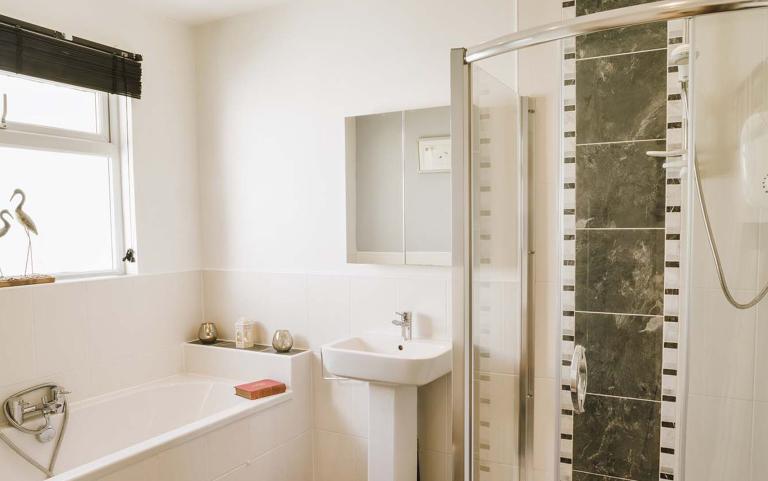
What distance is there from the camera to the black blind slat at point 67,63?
2295 millimetres

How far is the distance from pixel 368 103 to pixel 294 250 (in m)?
0.90

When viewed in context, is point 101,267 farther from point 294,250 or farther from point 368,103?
point 368,103

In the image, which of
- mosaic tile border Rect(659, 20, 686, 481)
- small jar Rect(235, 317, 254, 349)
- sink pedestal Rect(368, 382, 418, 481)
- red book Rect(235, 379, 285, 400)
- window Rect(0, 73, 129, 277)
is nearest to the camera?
mosaic tile border Rect(659, 20, 686, 481)

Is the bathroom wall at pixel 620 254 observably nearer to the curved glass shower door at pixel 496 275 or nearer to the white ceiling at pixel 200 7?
the curved glass shower door at pixel 496 275

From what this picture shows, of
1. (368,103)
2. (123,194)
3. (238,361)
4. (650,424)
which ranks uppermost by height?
(368,103)

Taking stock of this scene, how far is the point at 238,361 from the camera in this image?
288 centimetres

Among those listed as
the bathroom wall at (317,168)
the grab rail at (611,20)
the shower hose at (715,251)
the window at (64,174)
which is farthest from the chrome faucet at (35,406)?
the shower hose at (715,251)

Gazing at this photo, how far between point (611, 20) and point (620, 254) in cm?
57

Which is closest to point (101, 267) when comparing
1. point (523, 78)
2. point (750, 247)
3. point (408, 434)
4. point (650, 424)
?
point (408, 434)

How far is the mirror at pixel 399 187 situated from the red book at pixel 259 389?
749mm

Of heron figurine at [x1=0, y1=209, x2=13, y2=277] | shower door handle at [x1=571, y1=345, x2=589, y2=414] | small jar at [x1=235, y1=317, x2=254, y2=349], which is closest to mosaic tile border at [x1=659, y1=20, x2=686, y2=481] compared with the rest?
shower door handle at [x1=571, y1=345, x2=589, y2=414]

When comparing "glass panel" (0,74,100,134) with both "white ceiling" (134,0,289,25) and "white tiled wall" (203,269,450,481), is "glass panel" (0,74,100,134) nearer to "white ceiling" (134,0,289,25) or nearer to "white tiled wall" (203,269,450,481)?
"white ceiling" (134,0,289,25)

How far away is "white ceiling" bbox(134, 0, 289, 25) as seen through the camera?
2822mm

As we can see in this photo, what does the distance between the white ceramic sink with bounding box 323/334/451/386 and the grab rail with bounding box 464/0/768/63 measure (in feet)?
4.01
